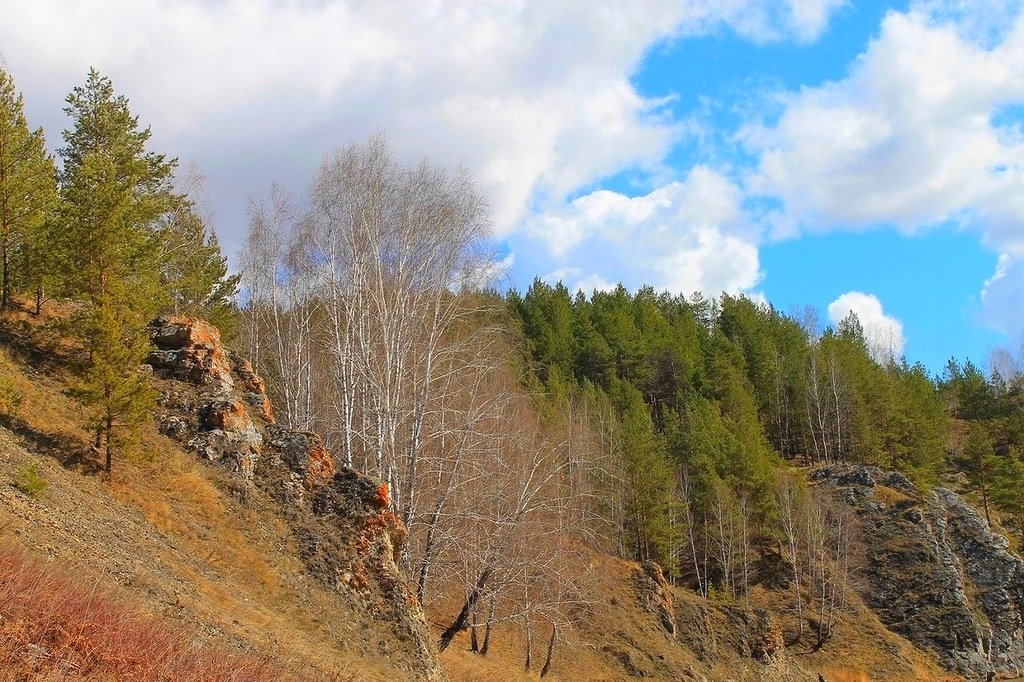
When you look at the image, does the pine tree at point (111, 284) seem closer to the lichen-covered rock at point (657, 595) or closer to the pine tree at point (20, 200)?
the pine tree at point (20, 200)

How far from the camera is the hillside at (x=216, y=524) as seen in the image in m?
10.9

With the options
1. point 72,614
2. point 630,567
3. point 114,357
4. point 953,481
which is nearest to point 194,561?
point 114,357

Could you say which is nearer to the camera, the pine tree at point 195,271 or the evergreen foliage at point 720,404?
the pine tree at point 195,271

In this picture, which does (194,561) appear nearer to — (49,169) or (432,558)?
(432,558)

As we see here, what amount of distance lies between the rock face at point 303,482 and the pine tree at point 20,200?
316cm

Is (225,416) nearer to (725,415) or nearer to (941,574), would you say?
(941,574)

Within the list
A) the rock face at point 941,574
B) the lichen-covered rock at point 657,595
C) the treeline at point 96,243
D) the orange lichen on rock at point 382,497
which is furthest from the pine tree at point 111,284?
the rock face at point 941,574

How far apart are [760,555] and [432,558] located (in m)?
35.2

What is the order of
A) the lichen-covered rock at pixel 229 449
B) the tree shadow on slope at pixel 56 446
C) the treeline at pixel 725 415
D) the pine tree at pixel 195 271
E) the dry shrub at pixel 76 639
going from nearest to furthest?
the dry shrub at pixel 76 639
the tree shadow on slope at pixel 56 446
the lichen-covered rock at pixel 229 449
the pine tree at pixel 195 271
the treeline at pixel 725 415

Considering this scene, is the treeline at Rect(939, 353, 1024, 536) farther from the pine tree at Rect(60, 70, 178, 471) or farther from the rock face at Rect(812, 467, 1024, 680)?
the pine tree at Rect(60, 70, 178, 471)

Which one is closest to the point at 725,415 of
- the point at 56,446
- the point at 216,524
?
the point at 216,524

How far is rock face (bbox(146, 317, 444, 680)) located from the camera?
15.2m

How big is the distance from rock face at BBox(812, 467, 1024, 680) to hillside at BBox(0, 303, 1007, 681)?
33280 millimetres

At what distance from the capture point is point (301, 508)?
16.6 m
